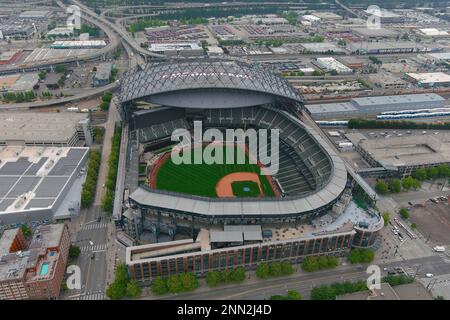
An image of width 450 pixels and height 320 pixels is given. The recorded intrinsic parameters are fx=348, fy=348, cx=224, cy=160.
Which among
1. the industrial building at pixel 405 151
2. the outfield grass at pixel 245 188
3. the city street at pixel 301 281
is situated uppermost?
the industrial building at pixel 405 151

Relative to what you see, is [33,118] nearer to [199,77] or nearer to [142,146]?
[142,146]

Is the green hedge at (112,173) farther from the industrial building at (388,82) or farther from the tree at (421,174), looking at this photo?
the industrial building at (388,82)

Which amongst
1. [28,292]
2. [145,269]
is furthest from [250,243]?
[28,292]

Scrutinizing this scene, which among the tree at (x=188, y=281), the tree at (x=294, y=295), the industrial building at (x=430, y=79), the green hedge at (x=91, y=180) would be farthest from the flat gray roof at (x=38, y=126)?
the industrial building at (x=430, y=79)

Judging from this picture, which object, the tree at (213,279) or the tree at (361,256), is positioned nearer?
the tree at (213,279)

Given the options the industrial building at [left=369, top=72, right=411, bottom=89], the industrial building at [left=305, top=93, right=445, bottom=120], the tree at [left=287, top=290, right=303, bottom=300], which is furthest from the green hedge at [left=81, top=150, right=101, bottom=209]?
the industrial building at [left=369, top=72, right=411, bottom=89]

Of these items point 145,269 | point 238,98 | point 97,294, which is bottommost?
point 97,294
